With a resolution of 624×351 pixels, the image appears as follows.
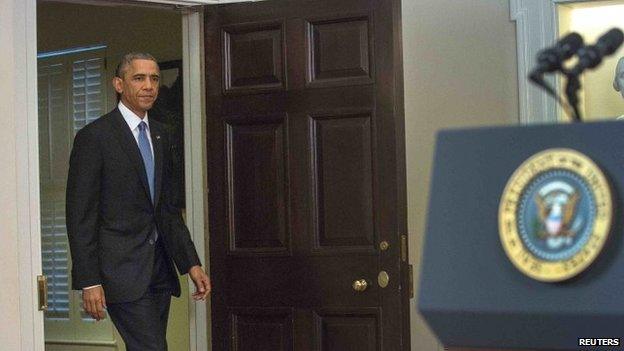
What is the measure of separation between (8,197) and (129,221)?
0.46 meters

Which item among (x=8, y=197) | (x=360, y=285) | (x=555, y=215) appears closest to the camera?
Answer: (x=555, y=215)

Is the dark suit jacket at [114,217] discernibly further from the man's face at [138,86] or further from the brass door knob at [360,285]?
the brass door knob at [360,285]

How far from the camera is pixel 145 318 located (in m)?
4.09

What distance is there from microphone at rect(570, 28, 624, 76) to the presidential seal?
0.12m

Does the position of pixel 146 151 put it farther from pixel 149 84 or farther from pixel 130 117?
pixel 149 84

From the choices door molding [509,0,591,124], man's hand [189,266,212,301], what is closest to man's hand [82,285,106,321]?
man's hand [189,266,212,301]

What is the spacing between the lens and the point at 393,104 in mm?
4004

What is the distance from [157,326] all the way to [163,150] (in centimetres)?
65

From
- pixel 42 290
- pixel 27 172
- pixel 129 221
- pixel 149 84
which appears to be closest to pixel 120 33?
pixel 149 84

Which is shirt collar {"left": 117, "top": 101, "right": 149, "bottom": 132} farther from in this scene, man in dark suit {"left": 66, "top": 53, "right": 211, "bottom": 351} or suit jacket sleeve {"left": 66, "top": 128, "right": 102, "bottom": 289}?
suit jacket sleeve {"left": 66, "top": 128, "right": 102, "bottom": 289}

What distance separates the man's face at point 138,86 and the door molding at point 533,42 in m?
1.50

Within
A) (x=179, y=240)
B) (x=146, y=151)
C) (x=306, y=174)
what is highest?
(x=146, y=151)

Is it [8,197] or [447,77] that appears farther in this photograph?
[447,77]

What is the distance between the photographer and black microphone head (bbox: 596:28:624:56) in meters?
1.38
